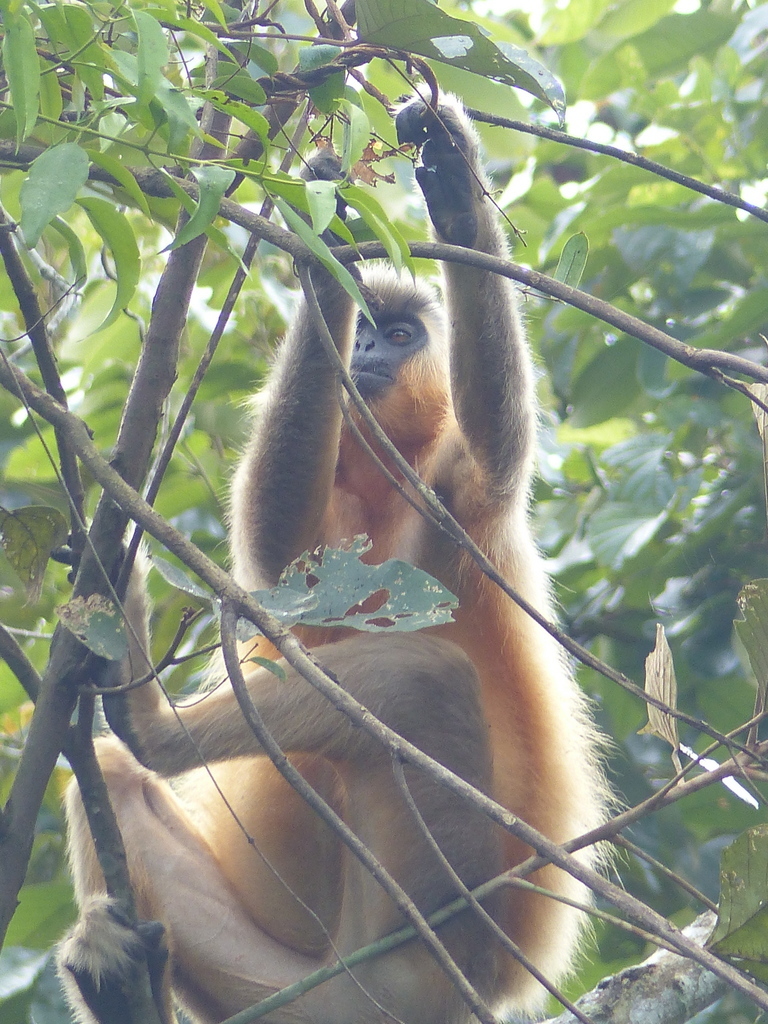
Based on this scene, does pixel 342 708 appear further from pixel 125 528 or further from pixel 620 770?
pixel 620 770

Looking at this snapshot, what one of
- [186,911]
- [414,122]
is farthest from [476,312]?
[186,911]

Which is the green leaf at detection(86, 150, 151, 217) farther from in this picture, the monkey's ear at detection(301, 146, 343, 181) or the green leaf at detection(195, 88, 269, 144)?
the monkey's ear at detection(301, 146, 343, 181)

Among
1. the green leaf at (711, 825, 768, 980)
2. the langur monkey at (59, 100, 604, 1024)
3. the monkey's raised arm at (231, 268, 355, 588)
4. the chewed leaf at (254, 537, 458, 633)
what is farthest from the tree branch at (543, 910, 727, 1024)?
the chewed leaf at (254, 537, 458, 633)

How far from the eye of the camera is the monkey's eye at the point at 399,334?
13.7 feet

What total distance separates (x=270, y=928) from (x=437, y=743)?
971mm

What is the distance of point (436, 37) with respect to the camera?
2.04 metres

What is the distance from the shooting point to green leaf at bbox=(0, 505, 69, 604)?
256 centimetres

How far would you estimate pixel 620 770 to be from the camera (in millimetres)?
4484

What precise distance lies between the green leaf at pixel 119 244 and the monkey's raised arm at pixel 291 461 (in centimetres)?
157

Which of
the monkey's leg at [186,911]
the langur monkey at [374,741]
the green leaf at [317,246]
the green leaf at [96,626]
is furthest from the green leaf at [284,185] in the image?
the monkey's leg at [186,911]

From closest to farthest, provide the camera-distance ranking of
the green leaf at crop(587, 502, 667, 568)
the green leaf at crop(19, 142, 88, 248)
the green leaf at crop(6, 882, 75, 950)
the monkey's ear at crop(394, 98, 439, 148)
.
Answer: the green leaf at crop(19, 142, 88, 248) → the monkey's ear at crop(394, 98, 439, 148) → the green leaf at crop(6, 882, 75, 950) → the green leaf at crop(587, 502, 667, 568)

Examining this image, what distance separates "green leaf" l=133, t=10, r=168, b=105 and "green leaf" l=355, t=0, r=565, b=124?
24.5 inches

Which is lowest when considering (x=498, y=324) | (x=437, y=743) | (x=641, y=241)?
(x=437, y=743)

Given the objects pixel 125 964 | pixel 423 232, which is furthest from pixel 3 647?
pixel 423 232
